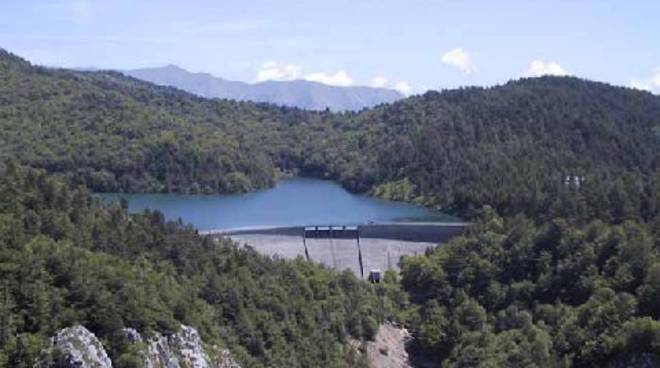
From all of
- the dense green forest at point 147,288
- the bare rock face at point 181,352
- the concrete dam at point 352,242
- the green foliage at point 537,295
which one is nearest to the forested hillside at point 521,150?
the concrete dam at point 352,242

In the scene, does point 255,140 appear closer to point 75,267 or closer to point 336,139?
point 336,139

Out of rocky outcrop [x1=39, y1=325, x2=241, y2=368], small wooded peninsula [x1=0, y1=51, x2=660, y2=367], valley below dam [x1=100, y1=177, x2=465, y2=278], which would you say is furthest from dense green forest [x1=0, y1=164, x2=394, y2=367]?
valley below dam [x1=100, y1=177, x2=465, y2=278]

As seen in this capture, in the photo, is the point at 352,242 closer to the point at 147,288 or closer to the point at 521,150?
the point at 147,288

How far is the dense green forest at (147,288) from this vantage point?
29969 mm

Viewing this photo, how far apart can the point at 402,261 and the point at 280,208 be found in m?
32.8

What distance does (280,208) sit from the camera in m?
89.4

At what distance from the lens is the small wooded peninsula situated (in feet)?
105

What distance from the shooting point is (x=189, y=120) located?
131750mm

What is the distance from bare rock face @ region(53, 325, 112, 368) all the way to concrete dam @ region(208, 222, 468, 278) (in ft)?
99.8

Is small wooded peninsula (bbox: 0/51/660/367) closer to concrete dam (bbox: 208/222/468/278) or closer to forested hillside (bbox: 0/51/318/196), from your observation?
forested hillside (bbox: 0/51/318/196)

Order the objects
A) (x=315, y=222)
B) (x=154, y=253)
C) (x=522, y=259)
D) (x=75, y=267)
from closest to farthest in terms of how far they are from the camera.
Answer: (x=75, y=267) < (x=154, y=253) < (x=522, y=259) < (x=315, y=222)

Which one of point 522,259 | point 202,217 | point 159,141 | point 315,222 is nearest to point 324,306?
point 522,259

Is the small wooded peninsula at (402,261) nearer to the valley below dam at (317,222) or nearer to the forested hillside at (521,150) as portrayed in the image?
the forested hillside at (521,150)

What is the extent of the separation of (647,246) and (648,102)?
74.3 metres
